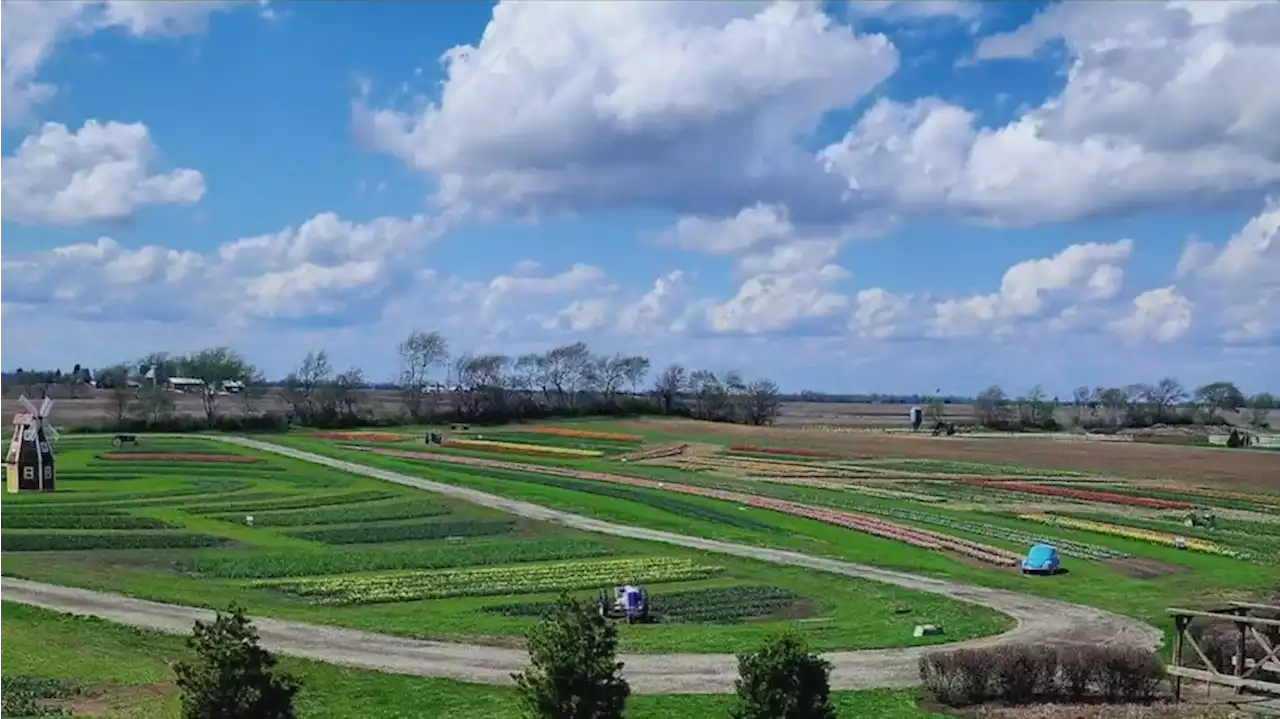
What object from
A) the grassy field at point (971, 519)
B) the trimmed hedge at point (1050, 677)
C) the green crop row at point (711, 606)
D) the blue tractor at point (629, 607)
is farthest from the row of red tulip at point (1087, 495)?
the trimmed hedge at point (1050, 677)

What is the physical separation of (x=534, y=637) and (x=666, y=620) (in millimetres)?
19984

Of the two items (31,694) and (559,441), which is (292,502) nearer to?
(31,694)

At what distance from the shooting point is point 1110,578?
165ft

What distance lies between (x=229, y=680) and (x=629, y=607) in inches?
845

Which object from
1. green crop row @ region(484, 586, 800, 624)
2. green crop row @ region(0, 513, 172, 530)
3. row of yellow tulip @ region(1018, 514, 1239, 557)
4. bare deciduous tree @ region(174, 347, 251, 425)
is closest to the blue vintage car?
row of yellow tulip @ region(1018, 514, 1239, 557)

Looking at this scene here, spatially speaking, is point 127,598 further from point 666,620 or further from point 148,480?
point 148,480

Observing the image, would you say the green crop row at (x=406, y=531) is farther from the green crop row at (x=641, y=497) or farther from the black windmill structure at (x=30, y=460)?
the black windmill structure at (x=30, y=460)

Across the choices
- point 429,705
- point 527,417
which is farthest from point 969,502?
point 527,417

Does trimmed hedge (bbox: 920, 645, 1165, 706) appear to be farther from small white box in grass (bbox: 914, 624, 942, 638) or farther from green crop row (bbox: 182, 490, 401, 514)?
green crop row (bbox: 182, 490, 401, 514)

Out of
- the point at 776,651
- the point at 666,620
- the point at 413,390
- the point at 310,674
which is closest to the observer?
the point at 776,651

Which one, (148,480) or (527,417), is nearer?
(148,480)

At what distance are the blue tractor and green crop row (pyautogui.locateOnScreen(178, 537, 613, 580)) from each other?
13.0 metres

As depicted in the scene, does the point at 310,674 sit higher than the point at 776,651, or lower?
lower

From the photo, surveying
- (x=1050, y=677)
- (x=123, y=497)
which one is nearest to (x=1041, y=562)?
(x=1050, y=677)
